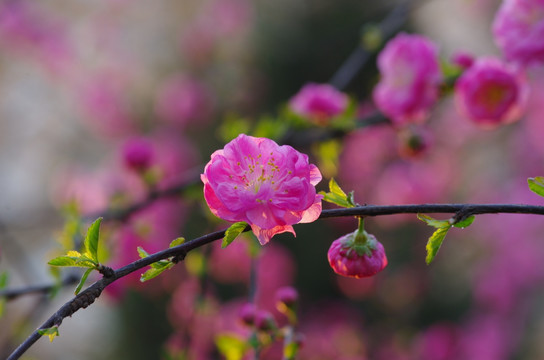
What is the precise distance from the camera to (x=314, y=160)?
2174 mm

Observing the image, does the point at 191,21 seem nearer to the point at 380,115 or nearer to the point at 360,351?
the point at 360,351

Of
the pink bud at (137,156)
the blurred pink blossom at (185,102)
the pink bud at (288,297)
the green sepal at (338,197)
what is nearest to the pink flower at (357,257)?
the green sepal at (338,197)

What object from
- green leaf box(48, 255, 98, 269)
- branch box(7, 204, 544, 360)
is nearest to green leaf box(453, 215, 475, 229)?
branch box(7, 204, 544, 360)

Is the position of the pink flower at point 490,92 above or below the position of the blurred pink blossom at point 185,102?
above

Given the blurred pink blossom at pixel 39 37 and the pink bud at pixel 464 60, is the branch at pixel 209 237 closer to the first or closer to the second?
the pink bud at pixel 464 60

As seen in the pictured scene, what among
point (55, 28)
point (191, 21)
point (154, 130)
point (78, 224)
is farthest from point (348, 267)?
point (55, 28)

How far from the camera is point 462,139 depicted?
128 inches

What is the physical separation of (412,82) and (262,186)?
0.61 meters

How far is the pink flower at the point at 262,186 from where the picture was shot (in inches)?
21.5

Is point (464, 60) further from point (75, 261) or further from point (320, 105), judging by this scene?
point (75, 261)

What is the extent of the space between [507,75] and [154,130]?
236 centimetres

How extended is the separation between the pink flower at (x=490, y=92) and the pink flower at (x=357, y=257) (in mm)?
579

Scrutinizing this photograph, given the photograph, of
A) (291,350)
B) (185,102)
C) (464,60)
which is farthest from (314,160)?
(291,350)

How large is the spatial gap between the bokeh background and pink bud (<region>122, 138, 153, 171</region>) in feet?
2.60
